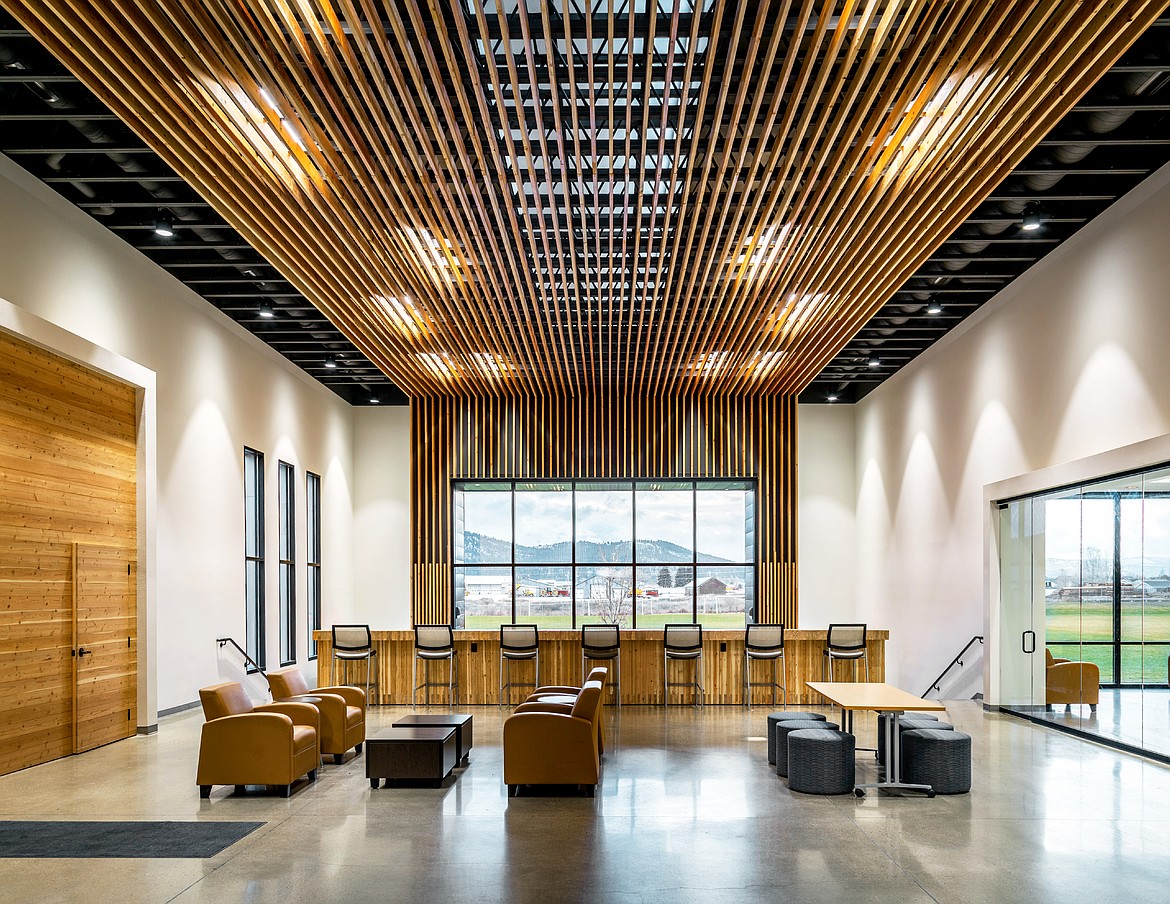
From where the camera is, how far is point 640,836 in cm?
620

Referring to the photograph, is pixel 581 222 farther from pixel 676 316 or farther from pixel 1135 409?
pixel 1135 409

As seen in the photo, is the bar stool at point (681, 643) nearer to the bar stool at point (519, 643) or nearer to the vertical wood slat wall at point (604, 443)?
the bar stool at point (519, 643)

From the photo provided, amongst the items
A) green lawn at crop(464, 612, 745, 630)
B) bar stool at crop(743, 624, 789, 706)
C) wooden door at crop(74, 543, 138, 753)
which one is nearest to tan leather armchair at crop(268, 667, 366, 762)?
wooden door at crop(74, 543, 138, 753)

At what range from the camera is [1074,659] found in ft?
32.6

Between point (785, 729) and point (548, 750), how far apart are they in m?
1.94

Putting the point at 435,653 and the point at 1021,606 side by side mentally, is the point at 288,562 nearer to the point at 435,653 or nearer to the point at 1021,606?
the point at 435,653

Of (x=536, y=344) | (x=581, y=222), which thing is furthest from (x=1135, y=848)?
(x=536, y=344)

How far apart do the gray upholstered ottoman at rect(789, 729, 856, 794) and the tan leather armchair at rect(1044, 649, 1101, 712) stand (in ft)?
10.8

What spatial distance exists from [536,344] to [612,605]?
5489 mm

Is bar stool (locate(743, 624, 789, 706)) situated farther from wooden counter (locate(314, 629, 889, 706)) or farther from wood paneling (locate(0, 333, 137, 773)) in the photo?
wood paneling (locate(0, 333, 137, 773))

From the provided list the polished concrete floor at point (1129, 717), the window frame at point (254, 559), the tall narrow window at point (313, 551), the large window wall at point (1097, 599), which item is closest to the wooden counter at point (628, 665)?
the window frame at point (254, 559)

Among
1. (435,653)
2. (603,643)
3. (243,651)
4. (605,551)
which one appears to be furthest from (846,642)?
(243,651)

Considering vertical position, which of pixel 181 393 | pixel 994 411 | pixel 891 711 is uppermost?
pixel 181 393

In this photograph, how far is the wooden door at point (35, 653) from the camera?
8070 millimetres
